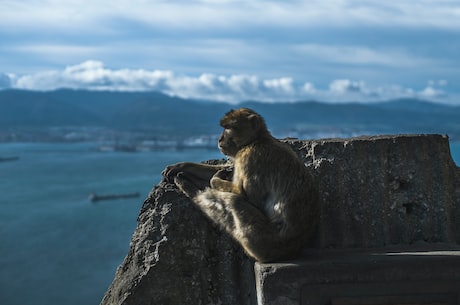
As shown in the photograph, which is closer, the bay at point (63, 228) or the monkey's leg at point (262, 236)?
the monkey's leg at point (262, 236)

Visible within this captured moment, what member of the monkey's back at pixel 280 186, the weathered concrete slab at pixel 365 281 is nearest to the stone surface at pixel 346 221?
the monkey's back at pixel 280 186

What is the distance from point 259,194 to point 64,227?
112ft

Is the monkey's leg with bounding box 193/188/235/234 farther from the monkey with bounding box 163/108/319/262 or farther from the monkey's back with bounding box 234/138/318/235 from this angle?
the monkey's back with bounding box 234/138/318/235

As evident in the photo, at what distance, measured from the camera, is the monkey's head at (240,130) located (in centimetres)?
292

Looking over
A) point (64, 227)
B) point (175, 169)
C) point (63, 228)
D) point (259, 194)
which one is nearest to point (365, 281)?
point (259, 194)

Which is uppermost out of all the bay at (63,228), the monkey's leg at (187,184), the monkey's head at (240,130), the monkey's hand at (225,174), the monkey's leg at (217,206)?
the monkey's head at (240,130)

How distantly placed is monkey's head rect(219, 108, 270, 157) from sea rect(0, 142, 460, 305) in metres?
2.78

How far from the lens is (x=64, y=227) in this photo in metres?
35.2

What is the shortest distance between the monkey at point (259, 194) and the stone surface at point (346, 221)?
20 cm

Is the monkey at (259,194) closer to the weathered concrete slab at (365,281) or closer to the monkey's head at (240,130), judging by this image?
the monkey's head at (240,130)

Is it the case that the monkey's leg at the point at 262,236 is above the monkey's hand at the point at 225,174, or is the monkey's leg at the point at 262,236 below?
below

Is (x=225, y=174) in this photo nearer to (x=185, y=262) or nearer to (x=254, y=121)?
(x=254, y=121)

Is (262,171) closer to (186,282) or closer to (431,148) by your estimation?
(186,282)

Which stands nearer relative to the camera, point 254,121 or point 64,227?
point 254,121
